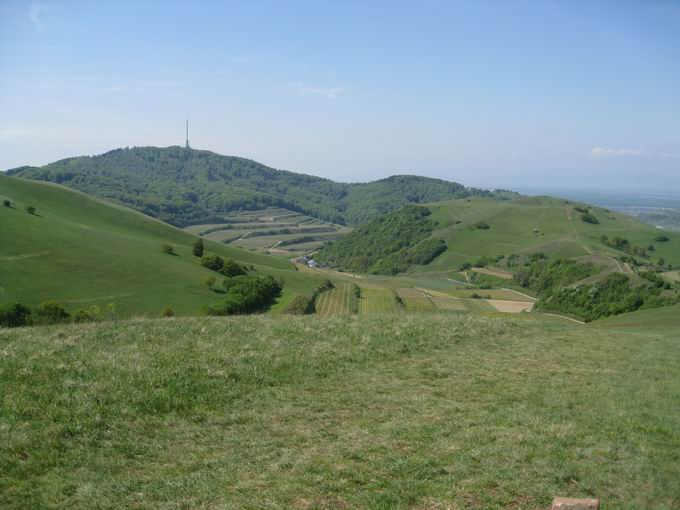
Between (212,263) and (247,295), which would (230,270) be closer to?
(212,263)

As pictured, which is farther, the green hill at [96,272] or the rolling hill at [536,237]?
the rolling hill at [536,237]

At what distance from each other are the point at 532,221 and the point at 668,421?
584 feet

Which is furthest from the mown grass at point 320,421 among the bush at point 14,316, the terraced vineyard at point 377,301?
the terraced vineyard at point 377,301

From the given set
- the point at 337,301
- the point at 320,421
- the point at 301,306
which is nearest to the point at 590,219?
the point at 337,301

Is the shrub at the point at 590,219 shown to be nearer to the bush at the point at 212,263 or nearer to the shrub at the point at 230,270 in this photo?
the shrub at the point at 230,270

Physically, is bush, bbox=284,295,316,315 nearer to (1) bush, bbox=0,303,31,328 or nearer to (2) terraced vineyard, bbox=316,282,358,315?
(2) terraced vineyard, bbox=316,282,358,315

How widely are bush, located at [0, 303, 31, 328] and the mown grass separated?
23.3 meters

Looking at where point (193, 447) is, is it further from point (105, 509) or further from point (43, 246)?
point (43, 246)

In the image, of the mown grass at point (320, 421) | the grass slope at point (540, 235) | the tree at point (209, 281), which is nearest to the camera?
the mown grass at point (320, 421)

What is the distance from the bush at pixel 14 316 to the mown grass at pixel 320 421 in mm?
23336

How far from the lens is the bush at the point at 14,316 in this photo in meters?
36.4

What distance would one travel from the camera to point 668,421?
35.3ft

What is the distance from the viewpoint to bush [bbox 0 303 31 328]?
36.4 meters

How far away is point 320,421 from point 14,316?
35.7m
